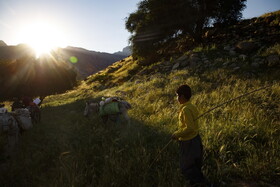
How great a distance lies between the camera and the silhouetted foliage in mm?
19438

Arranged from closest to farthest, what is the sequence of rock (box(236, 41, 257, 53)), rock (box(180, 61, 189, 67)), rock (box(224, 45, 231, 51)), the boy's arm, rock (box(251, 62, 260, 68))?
1. the boy's arm
2. rock (box(251, 62, 260, 68))
3. rock (box(236, 41, 257, 53))
4. rock (box(224, 45, 231, 51))
5. rock (box(180, 61, 189, 67))

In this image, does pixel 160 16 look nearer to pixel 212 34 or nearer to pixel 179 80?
pixel 212 34

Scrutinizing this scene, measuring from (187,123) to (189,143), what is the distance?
1.22ft

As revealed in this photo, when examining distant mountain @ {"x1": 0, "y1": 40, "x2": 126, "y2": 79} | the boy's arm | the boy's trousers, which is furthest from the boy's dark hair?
distant mountain @ {"x1": 0, "y1": 40, "x2": 126, "y2": 79}

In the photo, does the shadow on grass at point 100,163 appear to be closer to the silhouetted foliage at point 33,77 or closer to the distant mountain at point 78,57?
the silhouetted foliage at point 33,77

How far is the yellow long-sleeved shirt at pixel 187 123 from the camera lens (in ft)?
8.99

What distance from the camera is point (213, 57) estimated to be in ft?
43.8

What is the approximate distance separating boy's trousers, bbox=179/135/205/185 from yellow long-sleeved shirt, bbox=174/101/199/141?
0.30 feet

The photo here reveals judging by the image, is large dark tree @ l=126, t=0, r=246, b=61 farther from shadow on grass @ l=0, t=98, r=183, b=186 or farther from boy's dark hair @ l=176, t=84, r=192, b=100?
boy's dark hair @ l=176, t=84, r=192, b=100

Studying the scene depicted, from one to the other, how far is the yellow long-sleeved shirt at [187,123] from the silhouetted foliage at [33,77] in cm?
2151

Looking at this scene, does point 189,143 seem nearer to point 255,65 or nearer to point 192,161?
point 192,161

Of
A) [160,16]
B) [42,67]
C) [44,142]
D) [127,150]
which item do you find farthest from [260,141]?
[42,67]

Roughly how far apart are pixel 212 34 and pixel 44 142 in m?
18.5

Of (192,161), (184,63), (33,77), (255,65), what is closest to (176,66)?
Result: (184,63)
